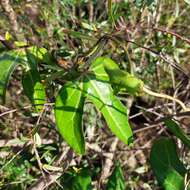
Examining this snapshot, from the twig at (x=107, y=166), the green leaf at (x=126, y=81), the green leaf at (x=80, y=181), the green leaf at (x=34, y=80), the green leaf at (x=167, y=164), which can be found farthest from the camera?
the twig at (x=107, y=166)

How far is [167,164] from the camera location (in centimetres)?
135

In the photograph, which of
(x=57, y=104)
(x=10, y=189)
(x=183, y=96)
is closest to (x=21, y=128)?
(x=10, y=189)

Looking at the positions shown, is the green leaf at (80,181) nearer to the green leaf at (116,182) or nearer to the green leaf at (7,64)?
the green leaf at (116,182)

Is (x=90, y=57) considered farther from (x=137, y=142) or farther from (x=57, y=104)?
(x=137, y=142)

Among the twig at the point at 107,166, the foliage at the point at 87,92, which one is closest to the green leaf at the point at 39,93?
the foliage at the point at 87,92

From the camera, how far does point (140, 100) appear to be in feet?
7.71

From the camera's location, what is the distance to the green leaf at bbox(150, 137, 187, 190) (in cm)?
134

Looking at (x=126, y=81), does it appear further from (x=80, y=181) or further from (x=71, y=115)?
(x=80, y=181)

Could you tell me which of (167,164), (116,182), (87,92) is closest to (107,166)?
(116,182)

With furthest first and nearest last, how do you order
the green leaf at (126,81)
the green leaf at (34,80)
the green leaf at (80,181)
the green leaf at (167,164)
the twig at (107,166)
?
the twig at (107,166) < the green leaf at (80,181) < the green leaf at (167,164) < the green leaf at (34,80) < the green leaf at (126,81)

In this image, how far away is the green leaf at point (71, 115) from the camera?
0.99 metres

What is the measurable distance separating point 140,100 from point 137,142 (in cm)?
23

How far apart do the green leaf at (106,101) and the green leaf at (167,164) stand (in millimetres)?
335

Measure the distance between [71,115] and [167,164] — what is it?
0.47 meters
